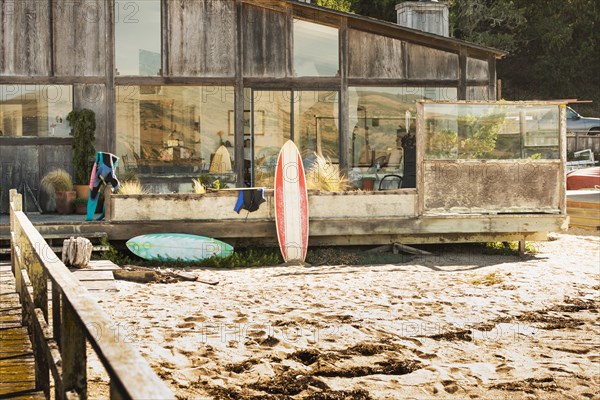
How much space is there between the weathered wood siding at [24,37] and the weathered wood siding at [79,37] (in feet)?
0.61

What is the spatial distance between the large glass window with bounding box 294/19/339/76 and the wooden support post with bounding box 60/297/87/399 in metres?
12.7

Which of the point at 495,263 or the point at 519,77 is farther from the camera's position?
the point at 519,77

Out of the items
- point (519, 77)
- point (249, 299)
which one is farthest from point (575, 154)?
point (249, 299)

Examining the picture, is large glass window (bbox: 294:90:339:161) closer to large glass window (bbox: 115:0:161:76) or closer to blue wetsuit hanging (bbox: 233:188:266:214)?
large glass window (bbox: 115:0:161:76)

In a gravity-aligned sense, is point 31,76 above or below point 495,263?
above

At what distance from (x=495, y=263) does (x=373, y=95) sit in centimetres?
463

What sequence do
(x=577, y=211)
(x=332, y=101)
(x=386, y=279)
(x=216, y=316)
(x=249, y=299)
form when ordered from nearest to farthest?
(x=216, y=316) → (x=249, y=299) → (x=386, y=279) → (x=332, y=101) → (x=577, y=211)

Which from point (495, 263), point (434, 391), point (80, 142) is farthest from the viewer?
point (80, 142)

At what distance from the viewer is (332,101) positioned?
16.8 meters

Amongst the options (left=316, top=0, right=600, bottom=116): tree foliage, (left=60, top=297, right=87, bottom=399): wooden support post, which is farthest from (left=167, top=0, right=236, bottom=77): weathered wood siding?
(left=316, top=0, right=600, bottom=116): tree foliage

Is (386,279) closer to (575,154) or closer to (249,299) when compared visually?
(249,299)

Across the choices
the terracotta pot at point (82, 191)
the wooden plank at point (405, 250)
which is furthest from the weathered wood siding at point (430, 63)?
the terracotta pot at point (82, 191)

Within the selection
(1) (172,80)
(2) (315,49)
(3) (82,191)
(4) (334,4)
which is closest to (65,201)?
(3) (82,191)

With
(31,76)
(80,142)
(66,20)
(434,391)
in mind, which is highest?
(66,20)
